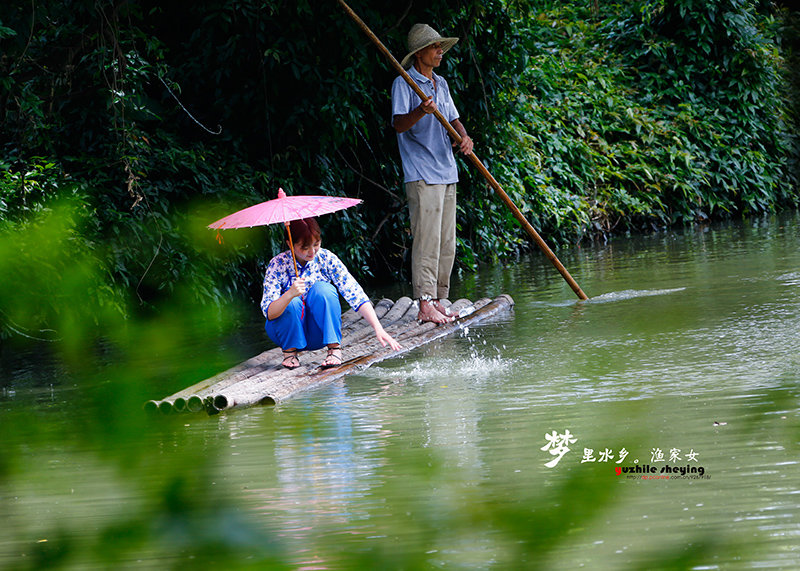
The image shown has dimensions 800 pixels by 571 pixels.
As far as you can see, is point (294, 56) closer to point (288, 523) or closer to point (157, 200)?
point (157, 200)

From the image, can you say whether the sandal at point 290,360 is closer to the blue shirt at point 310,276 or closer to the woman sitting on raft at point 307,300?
the woman sitting on raft at point 307,300

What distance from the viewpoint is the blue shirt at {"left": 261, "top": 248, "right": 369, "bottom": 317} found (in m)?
5.28

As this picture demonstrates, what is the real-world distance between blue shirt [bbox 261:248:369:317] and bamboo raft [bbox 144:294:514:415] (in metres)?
0.31

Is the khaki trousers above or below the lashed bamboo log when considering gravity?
above

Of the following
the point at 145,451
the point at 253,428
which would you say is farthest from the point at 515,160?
the point at 145,451

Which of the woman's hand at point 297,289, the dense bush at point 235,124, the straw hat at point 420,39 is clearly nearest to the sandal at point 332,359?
the woman's hand at point 297,289

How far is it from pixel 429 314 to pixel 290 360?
5.04 ft

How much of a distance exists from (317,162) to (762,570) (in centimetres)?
771

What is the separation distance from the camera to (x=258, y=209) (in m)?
5.09

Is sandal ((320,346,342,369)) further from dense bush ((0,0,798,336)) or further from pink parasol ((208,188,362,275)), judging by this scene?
dense bush ((0,0,798,336))

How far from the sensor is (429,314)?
6.65 m

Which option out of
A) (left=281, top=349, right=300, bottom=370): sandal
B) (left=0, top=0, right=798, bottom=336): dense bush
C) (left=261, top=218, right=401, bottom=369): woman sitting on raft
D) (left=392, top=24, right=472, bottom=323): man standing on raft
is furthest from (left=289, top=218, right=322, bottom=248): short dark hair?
(left=392, top=24, right=472, bottom=323): man standing on raft

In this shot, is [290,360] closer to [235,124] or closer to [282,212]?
[282,212]

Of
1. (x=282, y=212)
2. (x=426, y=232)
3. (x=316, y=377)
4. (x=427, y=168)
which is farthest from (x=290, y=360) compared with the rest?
(x=427, y=168)
